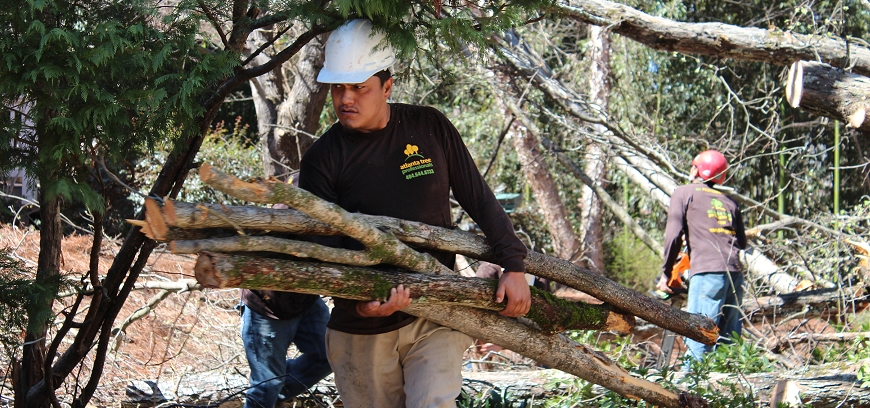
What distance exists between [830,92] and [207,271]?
563 cm

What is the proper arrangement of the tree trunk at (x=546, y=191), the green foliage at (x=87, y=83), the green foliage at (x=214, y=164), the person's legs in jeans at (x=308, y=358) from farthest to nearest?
the tree trunk at (x=546, y=191), the green foliage at (x=214, y=164), the person's legs in jeans at (x=308, y=358), the green foliage at (x=87, y=83)

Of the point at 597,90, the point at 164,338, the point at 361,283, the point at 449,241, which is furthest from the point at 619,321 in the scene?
the point at 597,90

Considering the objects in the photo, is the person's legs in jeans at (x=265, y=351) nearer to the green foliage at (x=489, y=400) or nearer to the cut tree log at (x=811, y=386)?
the green foliage at (x=489, y=400)

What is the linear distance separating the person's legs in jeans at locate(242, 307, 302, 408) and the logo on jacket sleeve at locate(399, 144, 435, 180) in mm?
1517

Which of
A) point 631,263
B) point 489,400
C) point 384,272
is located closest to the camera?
point 384,272

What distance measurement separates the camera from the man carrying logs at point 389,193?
3354 millimetres

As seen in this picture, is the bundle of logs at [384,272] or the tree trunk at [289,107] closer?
the bundle of logs at [384,272]

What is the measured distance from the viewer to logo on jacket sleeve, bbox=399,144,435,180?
342 centimetres

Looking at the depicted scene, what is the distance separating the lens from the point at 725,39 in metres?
7.13

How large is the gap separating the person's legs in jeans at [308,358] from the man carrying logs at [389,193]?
114 cm

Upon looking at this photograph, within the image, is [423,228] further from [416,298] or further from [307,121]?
[307,121]

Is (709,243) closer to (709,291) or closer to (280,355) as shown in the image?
(709,291)

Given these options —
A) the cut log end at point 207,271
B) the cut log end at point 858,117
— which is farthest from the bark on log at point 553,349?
the cut log end at point 858,117

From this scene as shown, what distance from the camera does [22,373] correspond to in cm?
400
